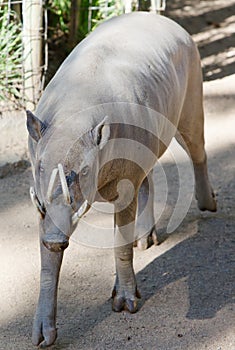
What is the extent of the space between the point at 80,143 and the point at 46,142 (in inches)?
4.9

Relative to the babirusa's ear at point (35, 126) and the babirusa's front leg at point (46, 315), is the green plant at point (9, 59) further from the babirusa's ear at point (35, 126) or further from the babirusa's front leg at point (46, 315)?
the babirusa's ear at point (35, 126)

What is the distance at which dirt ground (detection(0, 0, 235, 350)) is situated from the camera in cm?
349

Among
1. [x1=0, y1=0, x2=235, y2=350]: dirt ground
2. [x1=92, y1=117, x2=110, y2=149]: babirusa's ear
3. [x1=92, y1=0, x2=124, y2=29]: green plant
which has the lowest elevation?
[x1=0, y1=0, x2=235, y2=350]: dirt ground

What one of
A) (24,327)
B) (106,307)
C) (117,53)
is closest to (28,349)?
(24,327)

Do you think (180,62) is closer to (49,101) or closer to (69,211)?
(49,101)

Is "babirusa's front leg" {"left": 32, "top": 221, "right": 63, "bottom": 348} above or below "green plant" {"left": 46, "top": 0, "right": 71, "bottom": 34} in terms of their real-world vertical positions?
above

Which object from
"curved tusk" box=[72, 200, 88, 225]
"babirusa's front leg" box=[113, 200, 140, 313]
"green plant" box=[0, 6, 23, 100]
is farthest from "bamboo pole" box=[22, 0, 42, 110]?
"curved tusk" box=[72, 200, 88, 225]

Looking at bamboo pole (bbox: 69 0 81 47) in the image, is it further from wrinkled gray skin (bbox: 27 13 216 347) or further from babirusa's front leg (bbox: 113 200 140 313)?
babirusa's front leg (bbox: 113 200 140 313)

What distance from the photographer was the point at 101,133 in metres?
2.90

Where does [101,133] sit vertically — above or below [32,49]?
above

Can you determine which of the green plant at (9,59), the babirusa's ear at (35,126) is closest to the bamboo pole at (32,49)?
the green plant at (9,59)

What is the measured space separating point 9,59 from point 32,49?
187mm

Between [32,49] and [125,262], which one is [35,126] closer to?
[125,262]

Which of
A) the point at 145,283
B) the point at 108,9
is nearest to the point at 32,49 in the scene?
the point at 108,9
